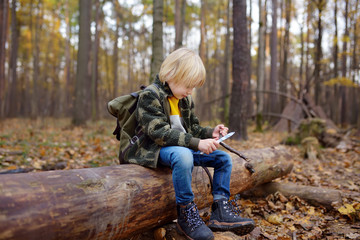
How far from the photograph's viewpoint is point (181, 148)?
2.31 m

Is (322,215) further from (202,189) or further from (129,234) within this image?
(129,234)

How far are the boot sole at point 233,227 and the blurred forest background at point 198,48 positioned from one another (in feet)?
15.7

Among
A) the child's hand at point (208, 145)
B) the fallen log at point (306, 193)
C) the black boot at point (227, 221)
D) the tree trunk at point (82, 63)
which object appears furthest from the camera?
the tree trunk at point (82, 63)

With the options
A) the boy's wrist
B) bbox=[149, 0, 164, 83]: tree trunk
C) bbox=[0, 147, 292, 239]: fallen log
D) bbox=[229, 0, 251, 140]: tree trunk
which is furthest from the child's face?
bbox=[229, 0, 251, 140]: tree trunk

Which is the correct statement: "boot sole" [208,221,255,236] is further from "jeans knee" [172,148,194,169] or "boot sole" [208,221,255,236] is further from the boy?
"jeans knee" [172,148,194,169]

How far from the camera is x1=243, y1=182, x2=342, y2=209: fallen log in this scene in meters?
3.49

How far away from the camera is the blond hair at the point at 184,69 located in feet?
8.01

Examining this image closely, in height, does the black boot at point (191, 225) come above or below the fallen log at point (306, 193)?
above

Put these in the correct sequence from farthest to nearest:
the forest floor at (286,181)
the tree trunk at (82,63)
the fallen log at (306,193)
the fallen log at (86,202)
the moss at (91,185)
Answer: the tree trunk at (82,63)
the fallen log at (306,193)
the forest floor at (286,181)
the moss at (91,185)
the fallen log at (86,202)

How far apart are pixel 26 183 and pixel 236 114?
7103 millimetres

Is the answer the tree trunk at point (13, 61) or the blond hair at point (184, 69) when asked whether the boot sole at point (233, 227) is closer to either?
the blond hair at point (184, 69)

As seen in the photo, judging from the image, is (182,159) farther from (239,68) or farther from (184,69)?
(239,68)

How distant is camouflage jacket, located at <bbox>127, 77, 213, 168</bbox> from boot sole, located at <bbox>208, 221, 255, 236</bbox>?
70 cm

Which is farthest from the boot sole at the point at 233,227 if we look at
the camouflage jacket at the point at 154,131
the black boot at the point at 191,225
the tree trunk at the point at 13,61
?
the tree trunk at the point at 13,61
